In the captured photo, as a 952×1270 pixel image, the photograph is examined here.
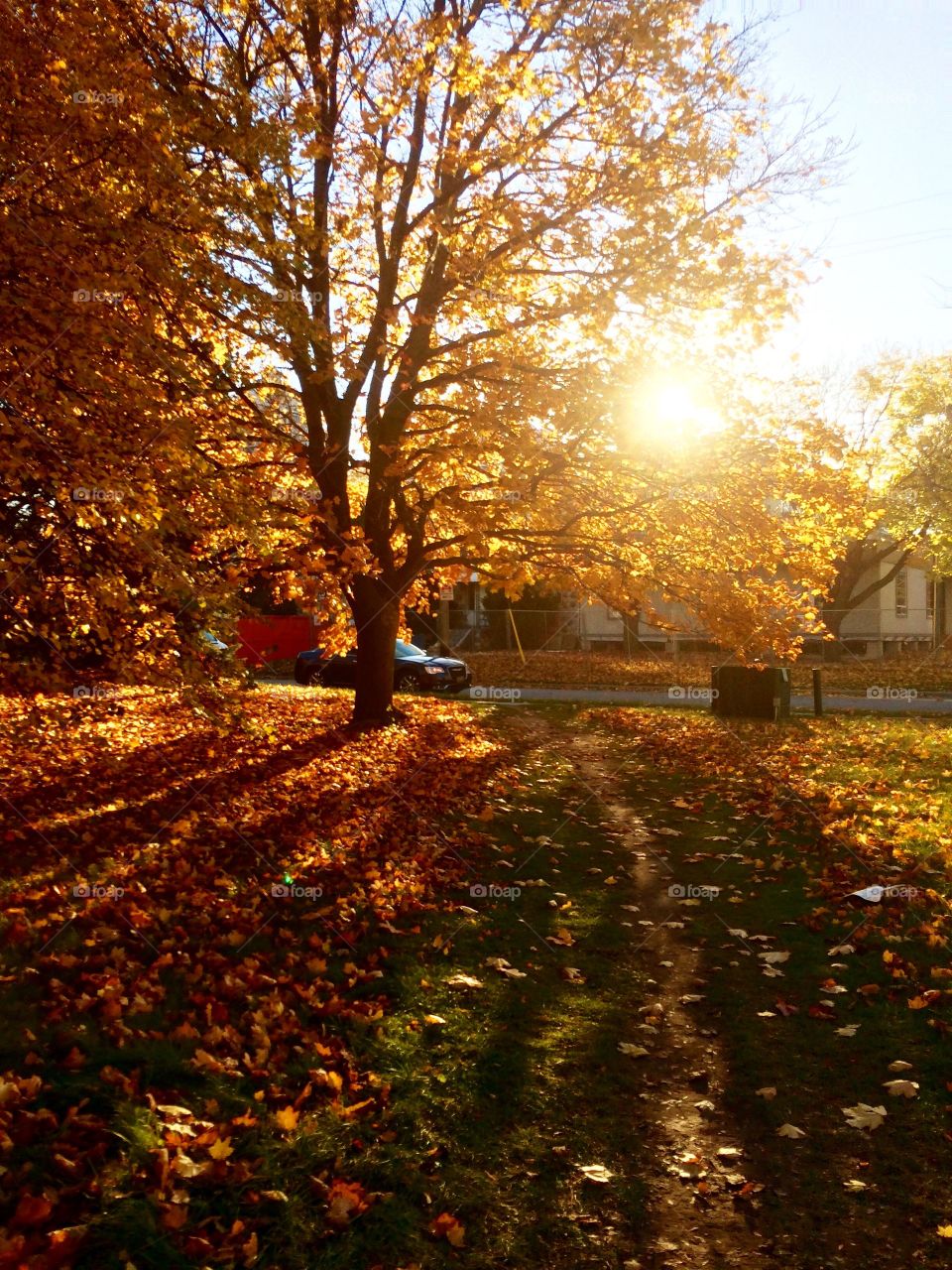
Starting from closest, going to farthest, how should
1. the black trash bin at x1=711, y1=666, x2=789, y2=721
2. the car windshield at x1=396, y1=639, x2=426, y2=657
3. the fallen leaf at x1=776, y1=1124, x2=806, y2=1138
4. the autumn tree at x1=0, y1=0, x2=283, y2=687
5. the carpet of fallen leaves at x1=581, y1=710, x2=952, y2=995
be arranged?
the fallen leaf at x1=776, y1=1124, x2=806, y2=1138, the autumn tree at x1=0, y1=0, x2=283, y2=687, the carpet of fallen leaves at x1=581, y1=710, x2=952, y2=995, the black trash bin at x1=711, y1=666, x2=789, y2=721, the car windshield at x1=396, y1=639, x2=426, y2=657

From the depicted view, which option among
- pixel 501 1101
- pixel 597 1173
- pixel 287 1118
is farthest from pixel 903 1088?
pixel 287 1118

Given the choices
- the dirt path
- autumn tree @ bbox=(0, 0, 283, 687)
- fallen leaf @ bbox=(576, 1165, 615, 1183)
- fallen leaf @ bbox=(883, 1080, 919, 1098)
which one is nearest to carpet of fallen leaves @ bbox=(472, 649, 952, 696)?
the dirt path

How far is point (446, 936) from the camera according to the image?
279 inches

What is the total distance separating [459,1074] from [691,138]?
38.3 feet

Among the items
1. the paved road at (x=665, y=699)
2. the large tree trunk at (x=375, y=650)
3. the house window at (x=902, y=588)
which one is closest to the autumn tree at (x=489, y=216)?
the large tree trunk at (x=375, y=650)

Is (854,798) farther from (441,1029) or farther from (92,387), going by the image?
(92,387)

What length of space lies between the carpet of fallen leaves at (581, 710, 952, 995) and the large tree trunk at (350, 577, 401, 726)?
464 centimetres

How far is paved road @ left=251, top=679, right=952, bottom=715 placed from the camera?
2291cm

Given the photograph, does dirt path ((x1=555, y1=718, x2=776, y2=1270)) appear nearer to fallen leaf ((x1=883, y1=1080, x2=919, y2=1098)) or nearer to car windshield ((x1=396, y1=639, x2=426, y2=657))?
fallen leaf ((x1=883, y1=1080, x2=919, y2=1098))

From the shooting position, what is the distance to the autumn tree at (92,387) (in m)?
7.31

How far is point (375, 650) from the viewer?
16.6m

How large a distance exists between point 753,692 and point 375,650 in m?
8.86

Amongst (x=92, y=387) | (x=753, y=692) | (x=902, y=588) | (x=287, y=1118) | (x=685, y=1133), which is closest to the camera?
(x=287, y=1118)

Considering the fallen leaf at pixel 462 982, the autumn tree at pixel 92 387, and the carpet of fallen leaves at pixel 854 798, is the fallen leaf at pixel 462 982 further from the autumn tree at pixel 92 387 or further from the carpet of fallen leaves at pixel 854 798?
the autumn tree at pixel 92 387
